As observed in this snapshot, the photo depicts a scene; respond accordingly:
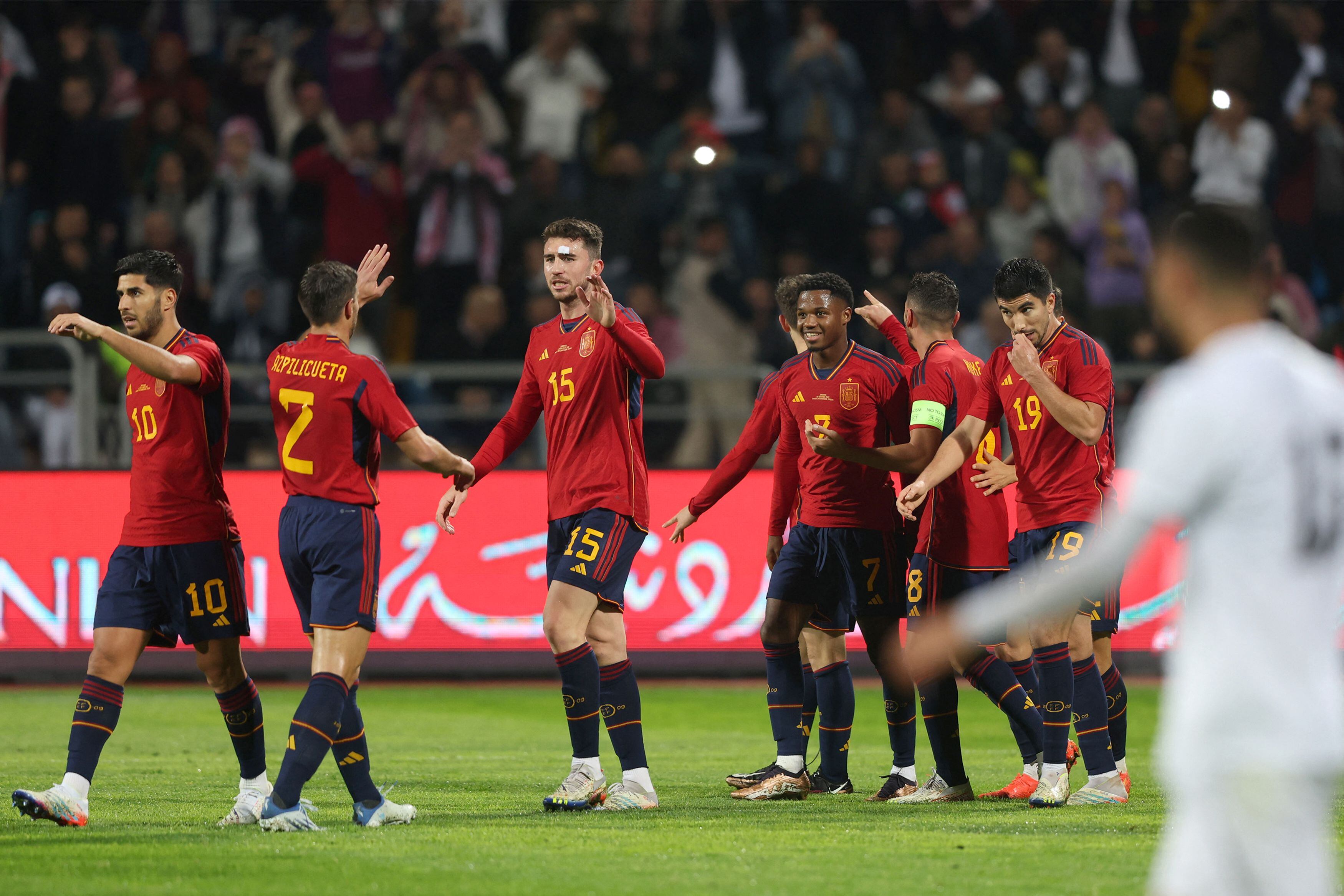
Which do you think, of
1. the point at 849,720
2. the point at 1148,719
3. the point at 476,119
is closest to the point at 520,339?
the point at 476,119

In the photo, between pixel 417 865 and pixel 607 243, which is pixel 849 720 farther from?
pixel 607 243

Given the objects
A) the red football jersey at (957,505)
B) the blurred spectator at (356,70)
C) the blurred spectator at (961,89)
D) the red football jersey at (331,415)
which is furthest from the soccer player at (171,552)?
the blurred spectator at (961,89)

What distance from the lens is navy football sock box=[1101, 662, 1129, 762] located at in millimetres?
8297

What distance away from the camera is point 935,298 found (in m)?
8.16

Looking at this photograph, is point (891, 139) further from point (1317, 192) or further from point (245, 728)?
point (245, 728)

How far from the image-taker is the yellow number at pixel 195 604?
23.2ft

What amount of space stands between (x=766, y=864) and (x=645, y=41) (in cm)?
1376

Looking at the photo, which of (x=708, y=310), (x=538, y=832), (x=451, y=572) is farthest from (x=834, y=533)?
(x=708, y=310)

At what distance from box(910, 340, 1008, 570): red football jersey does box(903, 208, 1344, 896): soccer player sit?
4.77 meters

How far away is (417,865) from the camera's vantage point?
19.2 ft

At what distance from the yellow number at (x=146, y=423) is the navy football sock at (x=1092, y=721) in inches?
171

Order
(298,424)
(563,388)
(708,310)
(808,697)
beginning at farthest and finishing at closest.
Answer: (708,310) < (808,697) < (563,388) < (298,424)

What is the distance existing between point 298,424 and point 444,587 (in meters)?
6.60

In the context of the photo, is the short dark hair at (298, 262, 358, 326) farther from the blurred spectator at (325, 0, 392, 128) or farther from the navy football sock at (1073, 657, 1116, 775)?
the blurred spectator at (325, 0, 392, 128)
